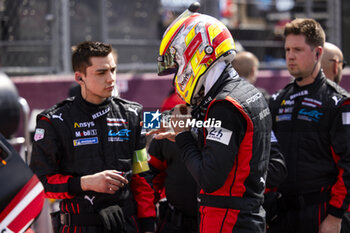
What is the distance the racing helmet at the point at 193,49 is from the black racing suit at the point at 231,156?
11 centimetres

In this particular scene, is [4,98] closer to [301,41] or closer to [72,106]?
[72,106]

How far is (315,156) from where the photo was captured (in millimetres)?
3570

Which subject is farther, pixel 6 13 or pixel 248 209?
pixel 6 13

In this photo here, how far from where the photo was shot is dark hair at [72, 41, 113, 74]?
3.39 m

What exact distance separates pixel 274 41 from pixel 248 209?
645cm

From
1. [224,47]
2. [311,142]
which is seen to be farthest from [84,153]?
[311,142]

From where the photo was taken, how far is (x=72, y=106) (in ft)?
10.8

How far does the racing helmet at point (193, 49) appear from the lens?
2758mm

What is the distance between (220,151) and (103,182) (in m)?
0.83

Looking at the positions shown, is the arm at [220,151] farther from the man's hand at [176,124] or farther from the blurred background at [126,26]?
the blurred background at [126,26]

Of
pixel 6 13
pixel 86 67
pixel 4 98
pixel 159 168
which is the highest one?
pixel 6 13

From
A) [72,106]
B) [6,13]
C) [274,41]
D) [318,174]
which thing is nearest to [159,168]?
[72,106]

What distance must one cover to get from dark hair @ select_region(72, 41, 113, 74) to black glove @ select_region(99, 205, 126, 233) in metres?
0.96

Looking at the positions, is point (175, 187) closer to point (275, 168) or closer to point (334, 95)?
point (275, 168)
